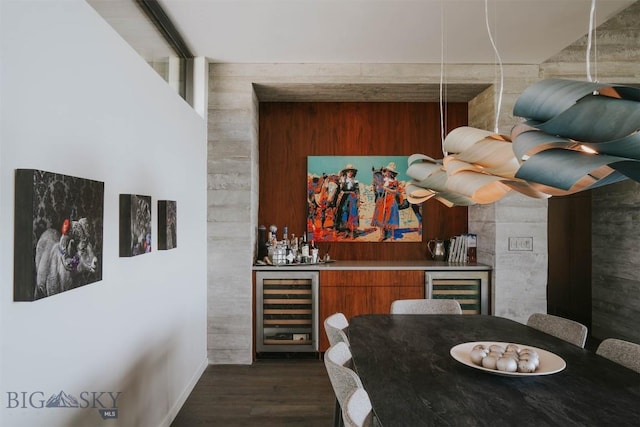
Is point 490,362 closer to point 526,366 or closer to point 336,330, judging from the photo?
point 526,366

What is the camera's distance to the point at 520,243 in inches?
169

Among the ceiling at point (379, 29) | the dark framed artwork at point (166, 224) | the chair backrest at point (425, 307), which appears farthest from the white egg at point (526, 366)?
the ceiling at point (379, 29)

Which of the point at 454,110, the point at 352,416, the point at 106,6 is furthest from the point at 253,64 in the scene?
the point at 352,416

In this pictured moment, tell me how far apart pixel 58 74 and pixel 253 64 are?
2.75 m

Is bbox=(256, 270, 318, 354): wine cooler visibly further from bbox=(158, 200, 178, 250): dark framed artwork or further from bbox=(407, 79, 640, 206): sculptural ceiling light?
bbox=(407, 79, 640, 206): sculptural ceiling light

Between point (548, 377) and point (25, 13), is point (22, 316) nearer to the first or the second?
point (25, 13)

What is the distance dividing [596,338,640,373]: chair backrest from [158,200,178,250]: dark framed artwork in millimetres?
2567

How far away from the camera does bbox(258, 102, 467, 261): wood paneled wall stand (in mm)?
4887

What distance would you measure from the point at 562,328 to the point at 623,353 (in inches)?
18.2

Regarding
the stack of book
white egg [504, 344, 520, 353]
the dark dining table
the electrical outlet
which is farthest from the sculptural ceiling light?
the stack of book

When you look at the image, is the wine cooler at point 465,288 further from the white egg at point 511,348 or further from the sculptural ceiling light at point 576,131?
the sculptural ceiling light at point 576,131

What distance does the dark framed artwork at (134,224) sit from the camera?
2.17 m

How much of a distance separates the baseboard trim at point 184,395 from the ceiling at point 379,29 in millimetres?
2643

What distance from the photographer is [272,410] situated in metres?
3.17
